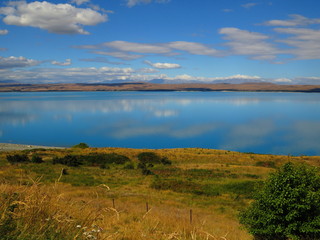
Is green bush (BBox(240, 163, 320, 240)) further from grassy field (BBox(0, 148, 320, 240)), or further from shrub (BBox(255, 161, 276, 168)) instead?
shrub (BBox(255, 161, 276, 168))

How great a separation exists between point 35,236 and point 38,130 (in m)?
108

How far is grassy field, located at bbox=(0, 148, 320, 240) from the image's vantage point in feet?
11.8

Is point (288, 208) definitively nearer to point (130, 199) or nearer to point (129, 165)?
point (130, 199)

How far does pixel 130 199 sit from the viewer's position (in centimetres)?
2023

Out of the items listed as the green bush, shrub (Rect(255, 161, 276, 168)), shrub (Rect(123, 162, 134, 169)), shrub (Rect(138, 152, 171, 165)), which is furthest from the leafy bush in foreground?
the green bush

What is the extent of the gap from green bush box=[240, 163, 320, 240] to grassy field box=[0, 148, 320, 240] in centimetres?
113

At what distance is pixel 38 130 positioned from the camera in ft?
333

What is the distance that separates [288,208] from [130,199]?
12.1m

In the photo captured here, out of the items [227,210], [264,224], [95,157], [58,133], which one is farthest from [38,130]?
[264,224]

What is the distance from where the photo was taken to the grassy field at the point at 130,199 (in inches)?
142

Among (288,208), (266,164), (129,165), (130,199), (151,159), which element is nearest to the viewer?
(288,208)

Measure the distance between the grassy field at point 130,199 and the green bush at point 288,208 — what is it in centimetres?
113

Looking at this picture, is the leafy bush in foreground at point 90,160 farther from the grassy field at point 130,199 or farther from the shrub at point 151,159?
the shrub at point 151,159

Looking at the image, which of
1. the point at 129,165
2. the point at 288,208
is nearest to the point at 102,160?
the point at 129,165
